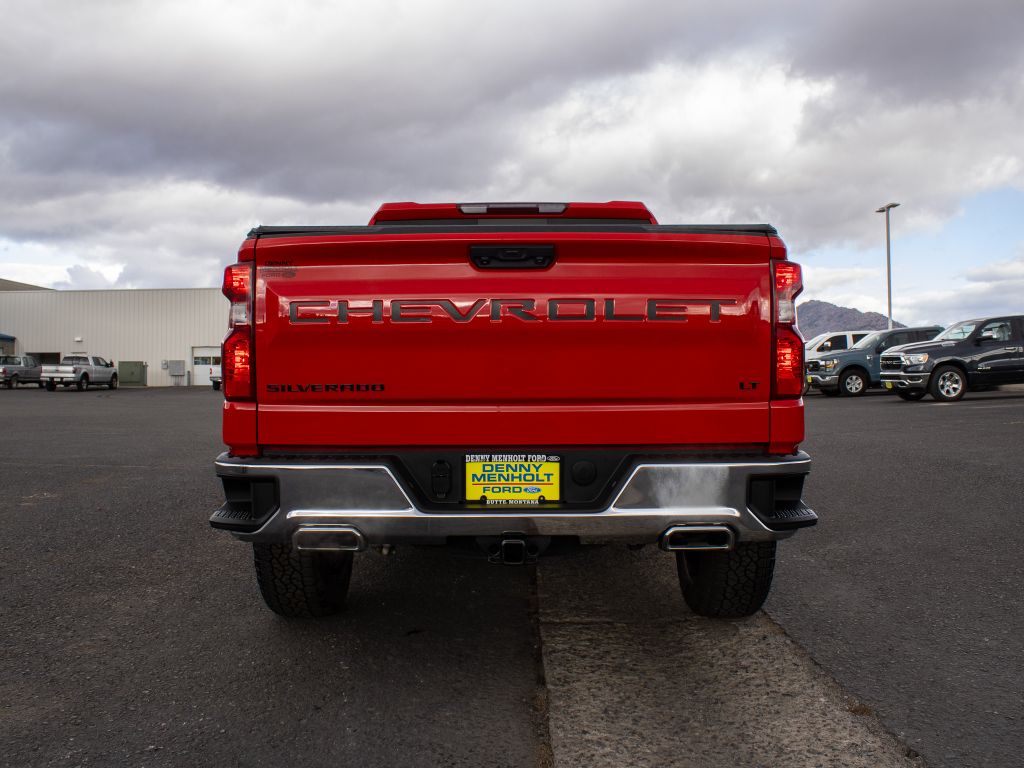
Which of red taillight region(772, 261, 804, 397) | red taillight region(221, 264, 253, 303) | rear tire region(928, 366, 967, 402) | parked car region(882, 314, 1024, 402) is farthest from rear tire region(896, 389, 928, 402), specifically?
red taillight region(221, 264, 253, 303)

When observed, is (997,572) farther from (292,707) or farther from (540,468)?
(292,707)

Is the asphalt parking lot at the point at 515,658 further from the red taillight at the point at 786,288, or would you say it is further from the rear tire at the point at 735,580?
the red taillight at the point at 786,288

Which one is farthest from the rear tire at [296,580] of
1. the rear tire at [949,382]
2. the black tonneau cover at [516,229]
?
the rear tire at [949,382]

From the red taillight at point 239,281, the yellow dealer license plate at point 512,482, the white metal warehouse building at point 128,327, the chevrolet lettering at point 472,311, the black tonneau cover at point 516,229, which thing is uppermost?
the white metal warehouse building at point 128,327

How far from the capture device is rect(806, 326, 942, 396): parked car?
2056 centimetres

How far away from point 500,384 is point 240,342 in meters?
0.96

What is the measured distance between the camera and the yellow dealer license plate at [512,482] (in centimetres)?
285

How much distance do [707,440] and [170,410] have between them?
19.8 m

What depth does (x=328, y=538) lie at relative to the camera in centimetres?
282

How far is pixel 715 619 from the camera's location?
11.9 ft

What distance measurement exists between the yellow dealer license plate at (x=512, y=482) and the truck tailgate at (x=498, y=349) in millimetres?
82

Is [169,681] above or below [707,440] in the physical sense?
below

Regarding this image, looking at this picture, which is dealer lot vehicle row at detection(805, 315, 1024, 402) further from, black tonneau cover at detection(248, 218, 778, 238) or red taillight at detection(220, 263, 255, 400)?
red taillight at detection(220, 263, 255, 400)

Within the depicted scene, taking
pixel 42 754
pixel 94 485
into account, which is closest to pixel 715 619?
pixel 42 754
